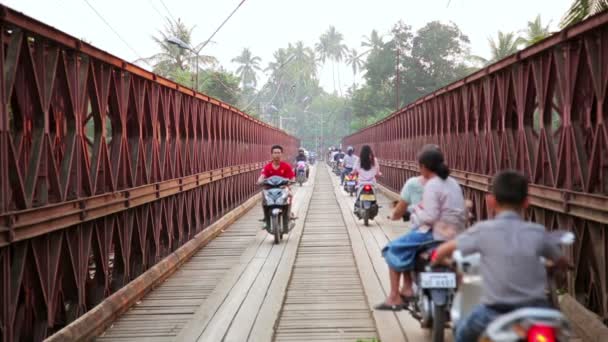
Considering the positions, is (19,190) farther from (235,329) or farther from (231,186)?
(231,186)

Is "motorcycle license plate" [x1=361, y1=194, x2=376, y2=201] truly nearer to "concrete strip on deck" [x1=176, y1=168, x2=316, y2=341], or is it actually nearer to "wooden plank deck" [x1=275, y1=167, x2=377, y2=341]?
"wooden plank deck" [x1=275, y1=167, x2=377, y2=341]

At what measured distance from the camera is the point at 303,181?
35.6 m

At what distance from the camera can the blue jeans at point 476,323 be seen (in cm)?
408

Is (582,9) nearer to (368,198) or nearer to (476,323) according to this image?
(368,198)

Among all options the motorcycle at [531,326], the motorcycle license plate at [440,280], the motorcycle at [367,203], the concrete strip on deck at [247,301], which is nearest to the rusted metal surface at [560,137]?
the motorcycle license plate at [440,280]

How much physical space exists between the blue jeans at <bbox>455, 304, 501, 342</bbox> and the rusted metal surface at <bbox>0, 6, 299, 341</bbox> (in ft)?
9.65

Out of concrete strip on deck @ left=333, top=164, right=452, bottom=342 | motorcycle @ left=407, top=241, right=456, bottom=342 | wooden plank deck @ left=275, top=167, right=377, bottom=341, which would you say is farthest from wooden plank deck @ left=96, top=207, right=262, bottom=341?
motorcycle @ left=407, top=241, right=456, bottom=342

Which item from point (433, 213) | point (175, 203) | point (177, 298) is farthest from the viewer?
point (175, 203)

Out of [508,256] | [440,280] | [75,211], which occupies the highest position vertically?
[75,211]

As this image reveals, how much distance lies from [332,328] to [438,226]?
5.83 ft

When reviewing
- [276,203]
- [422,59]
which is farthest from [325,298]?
[422,59]

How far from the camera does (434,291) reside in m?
5.83

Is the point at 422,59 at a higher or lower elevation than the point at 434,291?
higher

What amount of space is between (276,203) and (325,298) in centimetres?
500
